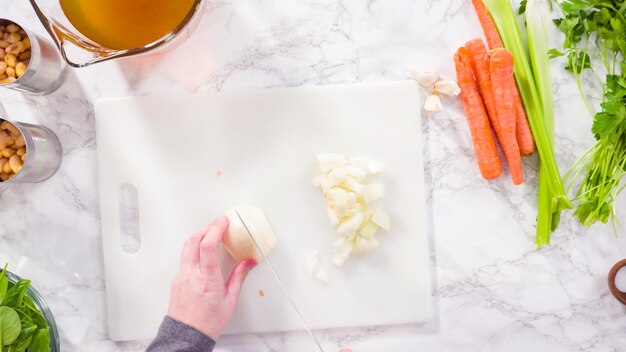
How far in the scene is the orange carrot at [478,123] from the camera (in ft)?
4.62

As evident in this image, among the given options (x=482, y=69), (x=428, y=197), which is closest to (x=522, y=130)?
(x=482, y=69)

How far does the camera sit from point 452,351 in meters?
1.49

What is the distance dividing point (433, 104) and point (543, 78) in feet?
0.93

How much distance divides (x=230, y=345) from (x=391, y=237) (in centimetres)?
51

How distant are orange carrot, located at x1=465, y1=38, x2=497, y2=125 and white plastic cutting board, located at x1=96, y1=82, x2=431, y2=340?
17 centimetres

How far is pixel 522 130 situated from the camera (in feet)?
4.67

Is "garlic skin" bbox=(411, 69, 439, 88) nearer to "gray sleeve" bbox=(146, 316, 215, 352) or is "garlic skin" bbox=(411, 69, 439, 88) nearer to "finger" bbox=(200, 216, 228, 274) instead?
"finger" bbox=(200, 216, 228, 274)

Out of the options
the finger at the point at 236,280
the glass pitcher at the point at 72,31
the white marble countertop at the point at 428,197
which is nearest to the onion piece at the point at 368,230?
the white marble countertop at the point at 428,197

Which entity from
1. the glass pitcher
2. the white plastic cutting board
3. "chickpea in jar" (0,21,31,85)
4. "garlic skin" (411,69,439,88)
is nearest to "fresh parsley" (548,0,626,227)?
"garlic skin" (411,69,439,88)

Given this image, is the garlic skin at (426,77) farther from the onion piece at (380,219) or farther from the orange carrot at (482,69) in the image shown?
the onion piece at (380,219)

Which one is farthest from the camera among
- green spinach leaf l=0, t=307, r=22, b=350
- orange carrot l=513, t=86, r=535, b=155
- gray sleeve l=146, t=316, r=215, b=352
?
orange carrot l=513, t=86, r=535, b=155

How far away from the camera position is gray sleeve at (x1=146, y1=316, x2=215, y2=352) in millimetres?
1312

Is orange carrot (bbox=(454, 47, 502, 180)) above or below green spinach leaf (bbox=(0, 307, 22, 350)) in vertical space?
above

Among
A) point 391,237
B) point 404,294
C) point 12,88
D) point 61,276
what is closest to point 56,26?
point 12,88
